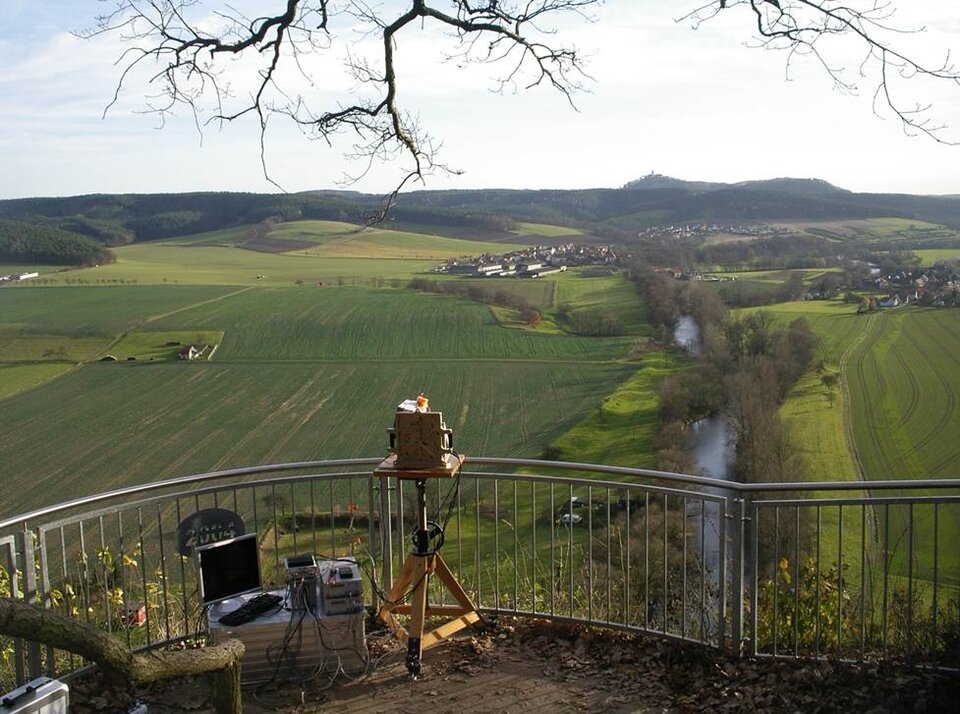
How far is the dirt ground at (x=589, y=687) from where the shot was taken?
4.04m

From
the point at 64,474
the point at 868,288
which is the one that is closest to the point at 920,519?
the point at 64,474

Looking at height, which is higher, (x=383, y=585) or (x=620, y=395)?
(x=383, y=585)

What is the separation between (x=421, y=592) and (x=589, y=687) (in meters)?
0.97

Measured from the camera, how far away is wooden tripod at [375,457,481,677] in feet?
14.7

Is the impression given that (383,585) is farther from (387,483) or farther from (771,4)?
(771,4)

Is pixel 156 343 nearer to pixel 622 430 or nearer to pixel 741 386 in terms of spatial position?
pixel 622 430

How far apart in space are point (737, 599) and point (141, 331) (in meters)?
47.2

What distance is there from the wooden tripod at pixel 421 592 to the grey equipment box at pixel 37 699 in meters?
1.69

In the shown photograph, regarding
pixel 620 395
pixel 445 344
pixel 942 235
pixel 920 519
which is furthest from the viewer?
pixel 942 235

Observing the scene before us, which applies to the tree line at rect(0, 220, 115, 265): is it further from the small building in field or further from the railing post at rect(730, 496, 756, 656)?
the railing post at rect(730, 496, 756, 656)

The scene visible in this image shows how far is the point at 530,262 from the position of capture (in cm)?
6688

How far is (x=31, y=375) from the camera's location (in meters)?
39.3

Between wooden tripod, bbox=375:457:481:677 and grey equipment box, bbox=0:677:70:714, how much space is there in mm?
1689

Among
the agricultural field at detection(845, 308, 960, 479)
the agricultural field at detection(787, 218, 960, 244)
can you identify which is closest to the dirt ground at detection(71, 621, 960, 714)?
the agricultural field at detection(845, 308, 960, 479)
